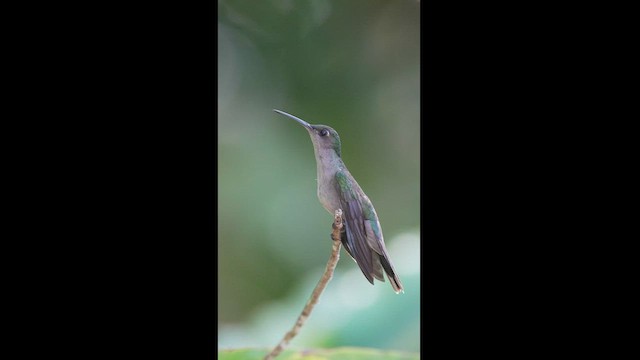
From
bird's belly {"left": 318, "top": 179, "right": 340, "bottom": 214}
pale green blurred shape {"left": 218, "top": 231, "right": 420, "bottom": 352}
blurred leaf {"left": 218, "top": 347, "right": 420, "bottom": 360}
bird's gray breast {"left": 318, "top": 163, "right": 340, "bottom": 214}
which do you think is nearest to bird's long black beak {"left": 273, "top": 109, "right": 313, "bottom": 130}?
bird's gray breast {"left": 318, "top": 163, "right": 340, "bottom": 214}

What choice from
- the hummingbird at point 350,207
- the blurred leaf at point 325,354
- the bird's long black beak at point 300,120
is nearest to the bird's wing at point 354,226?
the hummingbird at point 350,207

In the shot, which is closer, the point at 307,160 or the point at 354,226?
the point at 354,226

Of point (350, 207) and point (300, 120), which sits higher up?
point (300, 120)

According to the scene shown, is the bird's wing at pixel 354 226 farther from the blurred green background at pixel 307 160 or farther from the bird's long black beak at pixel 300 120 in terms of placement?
the bird's long black beak at pixel 300 120

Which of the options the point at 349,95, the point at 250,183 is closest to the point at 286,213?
the point at 250,183

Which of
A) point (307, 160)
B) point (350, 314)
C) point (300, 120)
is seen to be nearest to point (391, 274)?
point (350, 314)

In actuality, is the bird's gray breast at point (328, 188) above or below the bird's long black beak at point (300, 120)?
below

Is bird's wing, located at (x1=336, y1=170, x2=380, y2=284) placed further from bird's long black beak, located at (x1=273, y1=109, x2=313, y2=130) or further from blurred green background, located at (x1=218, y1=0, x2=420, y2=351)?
bird's long black beak, located at (x1=273, y1=109, x2=313, y2=130)

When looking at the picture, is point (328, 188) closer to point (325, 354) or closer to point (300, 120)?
point (300, 120)

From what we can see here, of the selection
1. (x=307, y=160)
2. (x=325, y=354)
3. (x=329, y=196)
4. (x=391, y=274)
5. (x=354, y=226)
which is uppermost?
(x=307, y=160)
